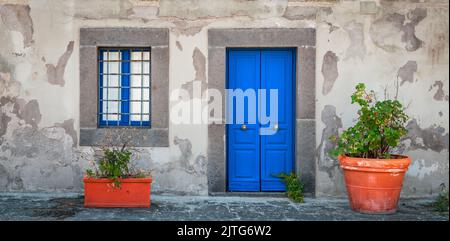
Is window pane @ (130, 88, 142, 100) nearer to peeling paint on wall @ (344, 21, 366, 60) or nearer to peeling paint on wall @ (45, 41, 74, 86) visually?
peeling paint on wall @ (45, 41, 74, 86)

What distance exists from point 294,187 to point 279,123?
102cm

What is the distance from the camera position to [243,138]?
8281 mm

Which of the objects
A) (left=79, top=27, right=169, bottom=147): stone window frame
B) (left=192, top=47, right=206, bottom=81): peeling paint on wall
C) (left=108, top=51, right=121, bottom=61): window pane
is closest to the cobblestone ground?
(left=79, top=27, right=169, bottom=147): stone window frame

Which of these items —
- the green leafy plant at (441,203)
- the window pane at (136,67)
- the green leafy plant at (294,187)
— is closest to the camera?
the green leafy plant at (441,203)

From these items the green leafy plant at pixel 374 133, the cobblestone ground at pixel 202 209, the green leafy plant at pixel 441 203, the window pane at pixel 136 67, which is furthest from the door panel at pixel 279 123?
the green leafy plant at pixel 441 203

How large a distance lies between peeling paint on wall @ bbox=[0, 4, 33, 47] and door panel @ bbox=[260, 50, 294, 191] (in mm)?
3591

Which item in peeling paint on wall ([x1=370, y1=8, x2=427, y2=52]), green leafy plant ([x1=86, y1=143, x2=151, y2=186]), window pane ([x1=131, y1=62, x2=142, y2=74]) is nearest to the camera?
green leafy plant ([x1=86, y1=143, x2=151, y2=186])

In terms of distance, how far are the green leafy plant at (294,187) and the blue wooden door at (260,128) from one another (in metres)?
0.18

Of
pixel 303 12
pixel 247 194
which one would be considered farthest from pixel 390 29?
pixel 247 194

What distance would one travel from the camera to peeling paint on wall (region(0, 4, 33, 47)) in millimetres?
8102

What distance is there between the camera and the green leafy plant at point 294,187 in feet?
25.9

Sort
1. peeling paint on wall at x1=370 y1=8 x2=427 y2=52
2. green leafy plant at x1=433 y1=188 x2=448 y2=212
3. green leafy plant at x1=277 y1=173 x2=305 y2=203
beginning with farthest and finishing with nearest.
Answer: peeling paint on wall at x1=370 y1=8 x2=427 y2=52
green leafy plant at x1=277 y1=173 x2=305 y2=203
green leafy plant at x1=433 y1=188 x2=448 y2=212

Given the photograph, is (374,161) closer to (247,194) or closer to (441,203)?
(441,203)

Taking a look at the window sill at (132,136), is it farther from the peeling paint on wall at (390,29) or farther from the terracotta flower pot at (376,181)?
the peeling paint on wall at (390,29)
